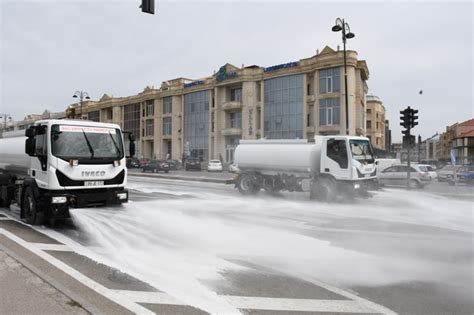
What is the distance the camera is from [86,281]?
4945mm

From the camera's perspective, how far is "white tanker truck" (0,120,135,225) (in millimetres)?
7977

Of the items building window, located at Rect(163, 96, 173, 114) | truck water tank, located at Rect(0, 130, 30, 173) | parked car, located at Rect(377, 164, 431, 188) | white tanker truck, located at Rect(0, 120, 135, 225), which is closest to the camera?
white tanker truck, located at Rect(0, 120, 135, 225)

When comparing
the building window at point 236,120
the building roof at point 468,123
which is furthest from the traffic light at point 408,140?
the building roof at point 468,123

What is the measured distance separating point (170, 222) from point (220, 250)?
9.04 ft

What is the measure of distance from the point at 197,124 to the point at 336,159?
47822 mm

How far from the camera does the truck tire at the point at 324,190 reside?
13977 millimetres

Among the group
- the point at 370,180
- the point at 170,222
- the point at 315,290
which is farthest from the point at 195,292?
the point at 370,180

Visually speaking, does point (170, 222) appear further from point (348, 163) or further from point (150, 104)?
point (150, 104)

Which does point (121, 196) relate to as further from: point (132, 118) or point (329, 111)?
point (132, 118)

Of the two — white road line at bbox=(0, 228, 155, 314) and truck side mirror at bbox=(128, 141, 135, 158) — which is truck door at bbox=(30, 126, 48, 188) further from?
truck side mirror at bbox=(128, 141, 135, 158)

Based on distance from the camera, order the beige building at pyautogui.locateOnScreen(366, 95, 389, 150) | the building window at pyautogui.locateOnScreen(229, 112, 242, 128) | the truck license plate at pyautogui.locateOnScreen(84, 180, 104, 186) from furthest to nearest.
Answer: the beige building at pyautogui.locateOnScreen(366, 95, 389, 150)
the building window at pyautogui.locateOnScreen(229, 112, 242, 128)
the truck license plate at pyautogui.locateOnScreen(84, 180, 104, 186)

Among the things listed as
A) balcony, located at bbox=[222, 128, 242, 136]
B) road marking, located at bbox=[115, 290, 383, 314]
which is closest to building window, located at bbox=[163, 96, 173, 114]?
balcony, located at bbox=[222, 128, 242, 136]

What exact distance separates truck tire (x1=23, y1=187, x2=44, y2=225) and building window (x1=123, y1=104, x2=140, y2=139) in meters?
64.5

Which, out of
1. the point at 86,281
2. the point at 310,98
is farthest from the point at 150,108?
the point at 86,281
